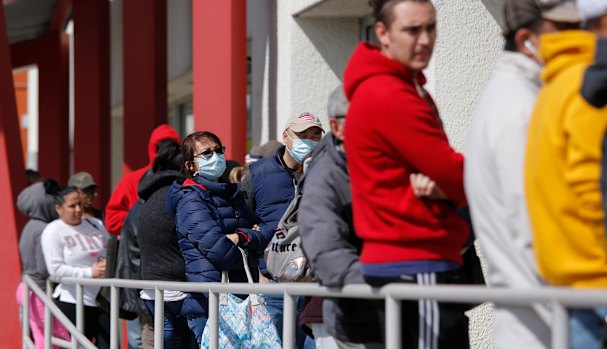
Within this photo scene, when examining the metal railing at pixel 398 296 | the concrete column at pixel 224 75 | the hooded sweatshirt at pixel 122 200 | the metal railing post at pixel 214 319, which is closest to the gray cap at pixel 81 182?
the hooded sweatshirt at pixel 122 200

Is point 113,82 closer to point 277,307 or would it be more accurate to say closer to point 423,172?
Answer: point 277,307

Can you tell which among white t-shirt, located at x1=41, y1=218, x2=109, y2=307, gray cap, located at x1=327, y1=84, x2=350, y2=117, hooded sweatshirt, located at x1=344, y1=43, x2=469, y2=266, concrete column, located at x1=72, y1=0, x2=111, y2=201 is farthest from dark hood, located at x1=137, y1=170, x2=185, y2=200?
concrete column, located at x1=72, y1=0, x2=111, y2=201

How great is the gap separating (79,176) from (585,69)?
6573 millimetres

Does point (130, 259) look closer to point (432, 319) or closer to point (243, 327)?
point (243, 327)

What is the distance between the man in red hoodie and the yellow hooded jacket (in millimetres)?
661

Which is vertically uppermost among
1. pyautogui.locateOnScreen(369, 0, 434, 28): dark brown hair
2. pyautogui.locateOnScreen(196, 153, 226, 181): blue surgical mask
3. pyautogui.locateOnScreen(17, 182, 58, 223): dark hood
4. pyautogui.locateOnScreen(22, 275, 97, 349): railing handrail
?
pyautogui.locateOnScreen(369, 0, 434, 28): dark brown hair

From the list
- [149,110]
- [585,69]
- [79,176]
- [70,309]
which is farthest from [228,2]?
[585,69]

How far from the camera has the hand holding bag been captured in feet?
18.6

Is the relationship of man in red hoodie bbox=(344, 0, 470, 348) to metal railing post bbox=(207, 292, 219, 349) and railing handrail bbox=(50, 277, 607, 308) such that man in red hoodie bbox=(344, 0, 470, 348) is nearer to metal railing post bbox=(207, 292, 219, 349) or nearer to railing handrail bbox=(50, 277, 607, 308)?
railing handrail bbox=(50, 277, 607, 308)

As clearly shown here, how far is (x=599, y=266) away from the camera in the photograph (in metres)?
2.94

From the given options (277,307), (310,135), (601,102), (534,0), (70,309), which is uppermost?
(534,0)

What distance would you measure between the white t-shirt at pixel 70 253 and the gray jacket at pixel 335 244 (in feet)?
15.1

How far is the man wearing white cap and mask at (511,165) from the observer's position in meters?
3.20

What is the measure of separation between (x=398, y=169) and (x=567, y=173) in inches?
35.3
